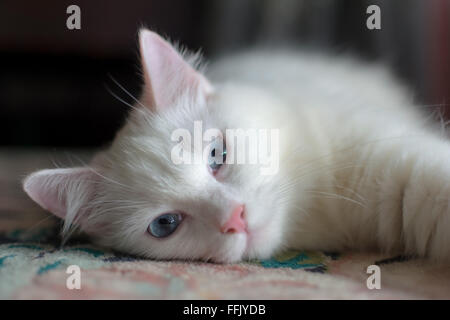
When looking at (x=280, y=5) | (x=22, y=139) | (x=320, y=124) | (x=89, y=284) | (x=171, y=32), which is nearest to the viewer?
(x=89, y=284)

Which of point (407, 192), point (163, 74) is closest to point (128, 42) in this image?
point (163, 74)

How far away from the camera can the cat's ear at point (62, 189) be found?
1.15 metres

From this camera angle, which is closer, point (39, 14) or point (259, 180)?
point (259, 180)

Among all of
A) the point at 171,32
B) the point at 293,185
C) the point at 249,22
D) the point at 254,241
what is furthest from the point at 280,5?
the point at 254,241

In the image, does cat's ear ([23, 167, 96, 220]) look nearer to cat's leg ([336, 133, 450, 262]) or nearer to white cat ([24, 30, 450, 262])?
white cat ([24, 30, 450, 262])

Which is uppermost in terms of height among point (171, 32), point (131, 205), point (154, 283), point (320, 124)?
point (171, 32)

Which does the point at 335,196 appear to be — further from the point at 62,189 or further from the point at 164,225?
the point at 62,189

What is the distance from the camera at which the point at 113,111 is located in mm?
2906

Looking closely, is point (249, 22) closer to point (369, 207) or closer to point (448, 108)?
A: point (448, 108)

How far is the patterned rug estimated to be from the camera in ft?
2.74

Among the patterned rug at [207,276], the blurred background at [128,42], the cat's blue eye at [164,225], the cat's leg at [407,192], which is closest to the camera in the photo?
the patterned rug at [207,276]

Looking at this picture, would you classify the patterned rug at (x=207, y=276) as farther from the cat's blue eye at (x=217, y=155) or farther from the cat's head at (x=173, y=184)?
the cat's blue eye at (x=217, y=155)

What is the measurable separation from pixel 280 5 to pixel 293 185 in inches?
61.5

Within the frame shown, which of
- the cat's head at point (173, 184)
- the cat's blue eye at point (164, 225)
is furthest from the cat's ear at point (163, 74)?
the cat's blue eye at point (164, 225)
